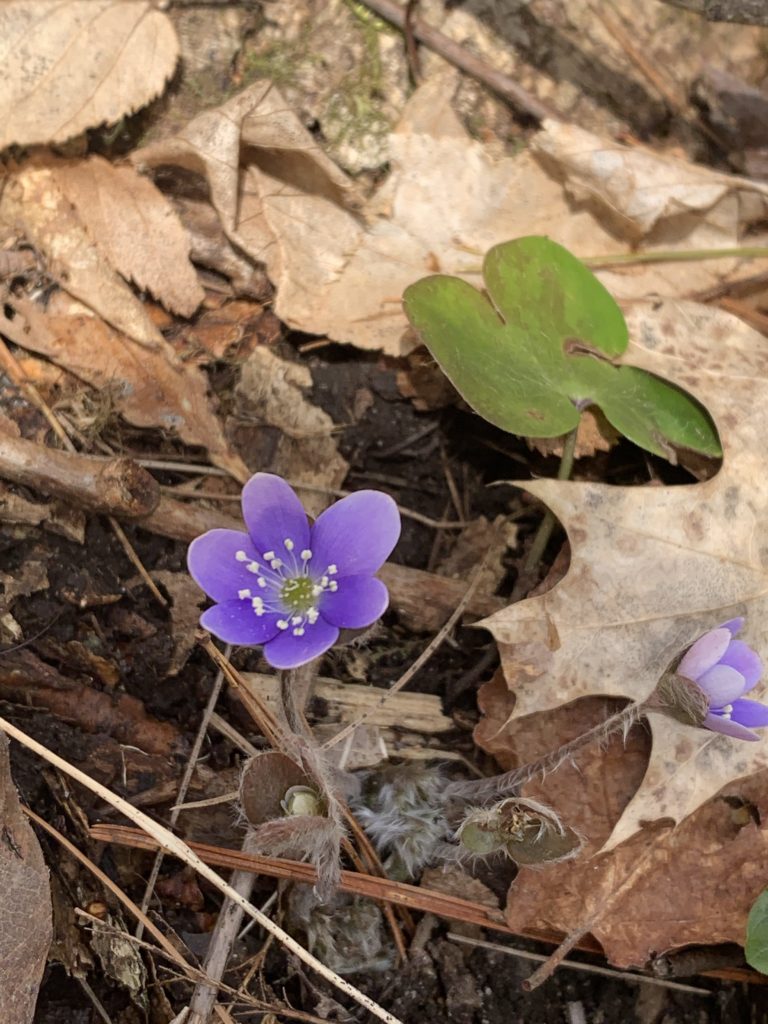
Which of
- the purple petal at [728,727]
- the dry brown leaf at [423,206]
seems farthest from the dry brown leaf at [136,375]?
the purple petal at [728,727]

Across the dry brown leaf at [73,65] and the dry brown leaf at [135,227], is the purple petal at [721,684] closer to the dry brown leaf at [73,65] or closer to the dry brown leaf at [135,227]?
the dry brown leaf at [135,227]

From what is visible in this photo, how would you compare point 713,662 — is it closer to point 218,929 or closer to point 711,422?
point 711,422

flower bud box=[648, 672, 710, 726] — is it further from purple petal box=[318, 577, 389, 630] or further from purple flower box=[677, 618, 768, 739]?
purple petal box=[318, 577, 389, 630]

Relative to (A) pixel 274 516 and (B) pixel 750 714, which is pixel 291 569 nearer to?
(A) pixel 274 516

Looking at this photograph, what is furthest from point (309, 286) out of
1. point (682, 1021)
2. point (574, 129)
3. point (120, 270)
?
point (682, 1021)

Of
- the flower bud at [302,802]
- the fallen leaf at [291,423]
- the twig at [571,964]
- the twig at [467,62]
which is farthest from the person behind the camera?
the twig at [467,62]

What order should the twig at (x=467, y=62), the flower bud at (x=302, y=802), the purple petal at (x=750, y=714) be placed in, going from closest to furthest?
1. the purple petal at (x=750, y=714)
2. the flower bud at (x=302, y=802)
3. the twig at (x=467, y=62)

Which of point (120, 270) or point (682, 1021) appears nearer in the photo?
point (682, 1021)
